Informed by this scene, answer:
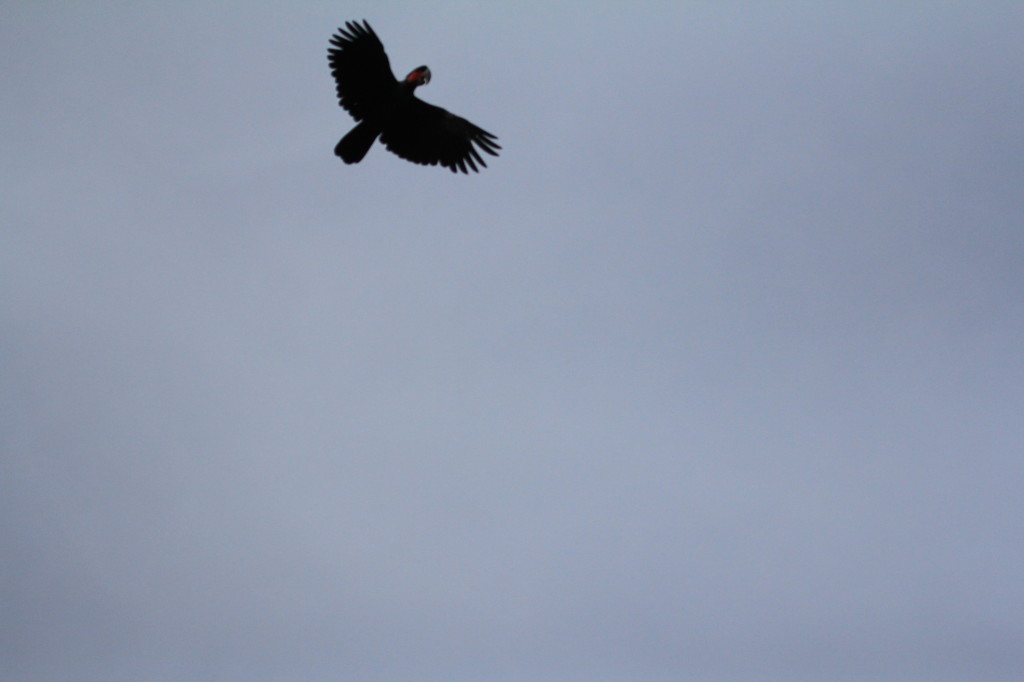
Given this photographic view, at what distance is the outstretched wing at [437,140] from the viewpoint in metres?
18.9

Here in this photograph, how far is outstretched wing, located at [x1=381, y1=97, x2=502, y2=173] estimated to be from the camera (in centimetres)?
1886

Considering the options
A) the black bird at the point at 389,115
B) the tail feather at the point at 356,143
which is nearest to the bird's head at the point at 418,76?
the black bird at the point at 389,115

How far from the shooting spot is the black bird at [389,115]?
58.7 ft

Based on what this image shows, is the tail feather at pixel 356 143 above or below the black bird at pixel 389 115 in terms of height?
below

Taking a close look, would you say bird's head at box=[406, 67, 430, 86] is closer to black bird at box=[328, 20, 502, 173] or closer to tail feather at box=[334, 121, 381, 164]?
black bird at box=[328, 20, 502, 173]

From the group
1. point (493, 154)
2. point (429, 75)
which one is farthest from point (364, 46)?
point (493, 154)

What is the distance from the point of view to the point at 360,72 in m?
18.3

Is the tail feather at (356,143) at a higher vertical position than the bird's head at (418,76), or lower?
lower

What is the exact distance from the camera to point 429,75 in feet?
59.4

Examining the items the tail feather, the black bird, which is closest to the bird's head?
the black bird

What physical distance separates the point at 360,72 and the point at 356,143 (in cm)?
186

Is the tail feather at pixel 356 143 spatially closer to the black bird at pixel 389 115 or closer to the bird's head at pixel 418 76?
the black bird at pixel 389 115

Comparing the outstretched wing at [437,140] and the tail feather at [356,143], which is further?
the outstretched wing at [437,140]

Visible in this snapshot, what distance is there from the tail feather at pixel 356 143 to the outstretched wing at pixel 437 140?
0.99m
